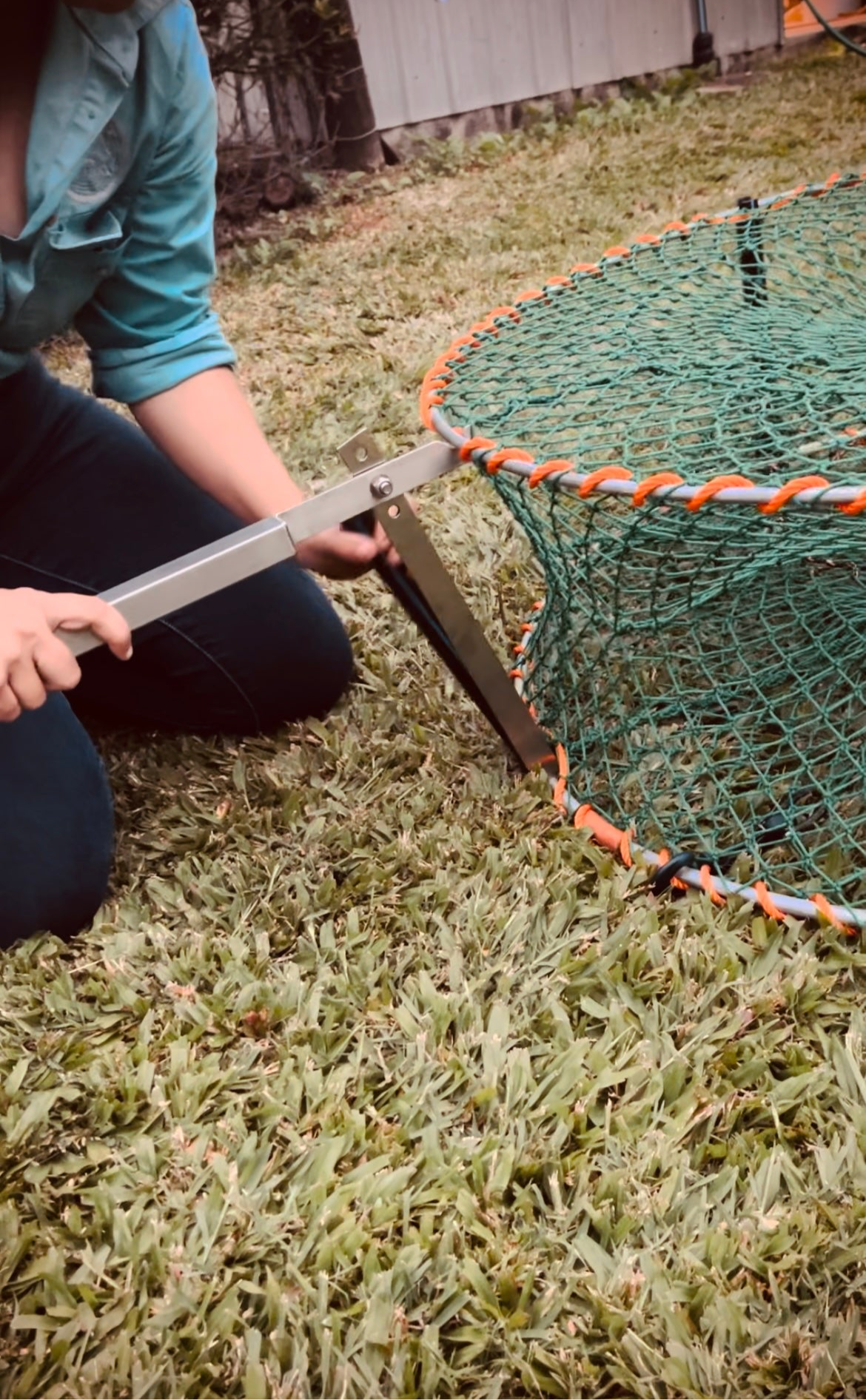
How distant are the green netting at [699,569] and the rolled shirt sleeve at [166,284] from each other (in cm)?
29

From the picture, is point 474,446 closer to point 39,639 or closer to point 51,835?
point 39,639

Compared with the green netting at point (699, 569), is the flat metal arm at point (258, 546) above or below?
above

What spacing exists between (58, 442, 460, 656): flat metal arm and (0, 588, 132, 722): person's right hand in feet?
0.04

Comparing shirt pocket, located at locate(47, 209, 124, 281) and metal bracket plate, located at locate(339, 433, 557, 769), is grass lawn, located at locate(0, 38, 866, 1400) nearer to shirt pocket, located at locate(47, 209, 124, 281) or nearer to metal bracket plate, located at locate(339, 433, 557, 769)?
metal bracket plate, located at locate(339, 433, 557, 769)

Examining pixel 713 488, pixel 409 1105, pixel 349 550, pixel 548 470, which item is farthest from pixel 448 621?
pixel 409 1105

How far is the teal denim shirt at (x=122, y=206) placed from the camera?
0.96m

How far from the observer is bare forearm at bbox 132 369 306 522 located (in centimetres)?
119

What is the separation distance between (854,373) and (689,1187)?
81 centimetres

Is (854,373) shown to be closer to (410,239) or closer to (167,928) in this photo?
(167,928)

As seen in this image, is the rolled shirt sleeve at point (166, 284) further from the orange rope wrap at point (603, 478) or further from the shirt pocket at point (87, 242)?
the orange rope wrap at point (603, 478)

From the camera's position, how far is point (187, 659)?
1271mm

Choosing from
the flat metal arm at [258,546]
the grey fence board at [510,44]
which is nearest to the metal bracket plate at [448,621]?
the flat metal arm at [258,546]

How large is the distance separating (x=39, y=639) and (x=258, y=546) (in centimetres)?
18

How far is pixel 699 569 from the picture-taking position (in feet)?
3.13
